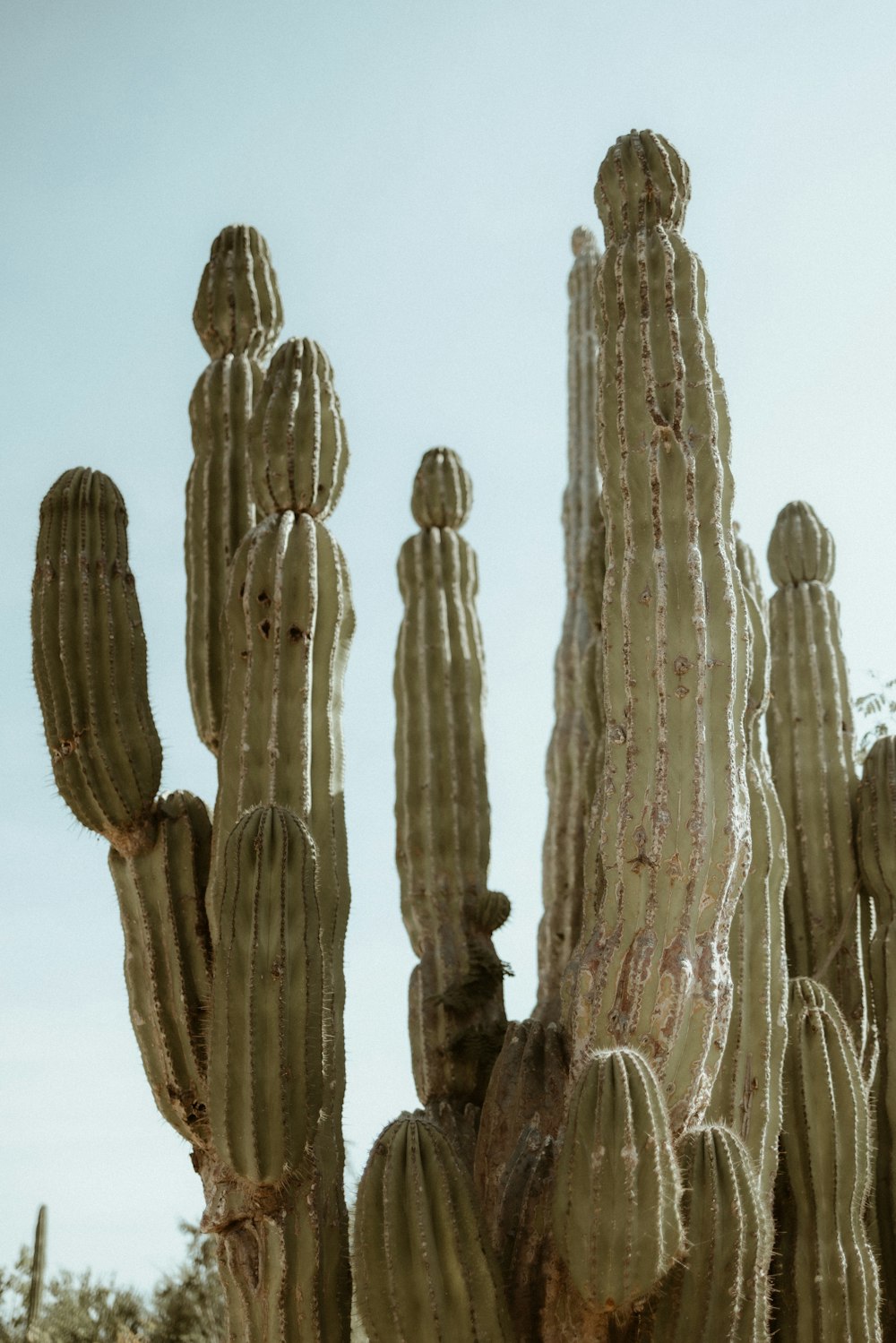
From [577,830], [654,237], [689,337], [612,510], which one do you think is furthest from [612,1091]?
[577,830]

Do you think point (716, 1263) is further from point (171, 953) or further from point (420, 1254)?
point (171, 953)

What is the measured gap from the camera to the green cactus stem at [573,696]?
22.7 ft

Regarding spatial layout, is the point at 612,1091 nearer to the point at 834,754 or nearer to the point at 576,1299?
the point at 576,1299

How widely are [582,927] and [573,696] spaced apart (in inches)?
114

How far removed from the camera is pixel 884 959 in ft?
17.2

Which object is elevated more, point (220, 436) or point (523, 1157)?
point (220, 436)

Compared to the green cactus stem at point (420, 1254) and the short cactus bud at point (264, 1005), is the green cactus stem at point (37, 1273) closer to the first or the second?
the short cactus bud at point (264, 1005)

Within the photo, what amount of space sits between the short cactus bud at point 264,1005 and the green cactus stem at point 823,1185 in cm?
152

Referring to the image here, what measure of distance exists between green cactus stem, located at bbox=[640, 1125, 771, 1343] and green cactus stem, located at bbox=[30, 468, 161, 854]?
7.29ft

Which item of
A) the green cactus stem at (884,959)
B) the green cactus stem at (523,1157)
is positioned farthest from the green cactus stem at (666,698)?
the green cactus stem at (884,959)

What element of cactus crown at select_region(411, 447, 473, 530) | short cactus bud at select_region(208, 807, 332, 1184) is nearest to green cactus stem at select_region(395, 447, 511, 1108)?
cactus crown at select_region(411, 447, 473, 530)

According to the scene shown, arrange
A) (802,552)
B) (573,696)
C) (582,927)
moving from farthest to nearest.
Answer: (573,696) → (802,552) → (582,927)

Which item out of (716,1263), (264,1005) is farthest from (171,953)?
(716,1263)

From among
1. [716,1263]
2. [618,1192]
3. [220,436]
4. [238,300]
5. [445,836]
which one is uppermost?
[238,300]
